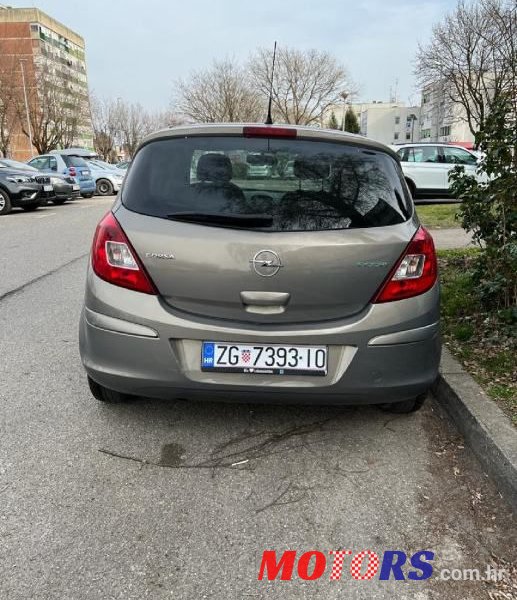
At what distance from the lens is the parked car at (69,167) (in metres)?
21.2

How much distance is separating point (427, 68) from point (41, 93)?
36.6 metres

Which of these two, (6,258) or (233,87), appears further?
(233,87)

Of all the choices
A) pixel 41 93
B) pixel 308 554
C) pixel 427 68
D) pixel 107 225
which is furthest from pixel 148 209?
pixel 41 93

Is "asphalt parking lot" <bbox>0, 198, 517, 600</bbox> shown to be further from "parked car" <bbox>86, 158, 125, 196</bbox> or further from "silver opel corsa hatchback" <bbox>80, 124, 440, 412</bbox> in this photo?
"parked car" <bbox>86, 158, 125, 196</bbox>

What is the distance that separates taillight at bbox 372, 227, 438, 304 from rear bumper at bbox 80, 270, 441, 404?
0.05 m

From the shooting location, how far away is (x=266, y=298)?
251 cm

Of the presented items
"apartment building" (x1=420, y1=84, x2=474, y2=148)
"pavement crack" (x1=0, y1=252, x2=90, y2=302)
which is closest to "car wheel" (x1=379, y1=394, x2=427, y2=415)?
"pavement crack" (x1=0, y1=252, x2=90, y2=302)

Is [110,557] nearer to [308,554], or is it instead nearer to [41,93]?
[308,554]

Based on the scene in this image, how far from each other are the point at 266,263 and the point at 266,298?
0.16 metres

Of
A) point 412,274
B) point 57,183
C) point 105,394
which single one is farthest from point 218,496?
point 57,183

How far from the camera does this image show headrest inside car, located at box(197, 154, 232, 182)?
8.98 ft

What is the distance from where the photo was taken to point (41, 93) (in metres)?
50.4

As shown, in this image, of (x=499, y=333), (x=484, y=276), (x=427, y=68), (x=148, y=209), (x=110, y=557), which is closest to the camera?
(x=110, y=557)

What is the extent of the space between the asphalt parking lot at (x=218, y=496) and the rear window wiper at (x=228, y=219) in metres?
1.19
